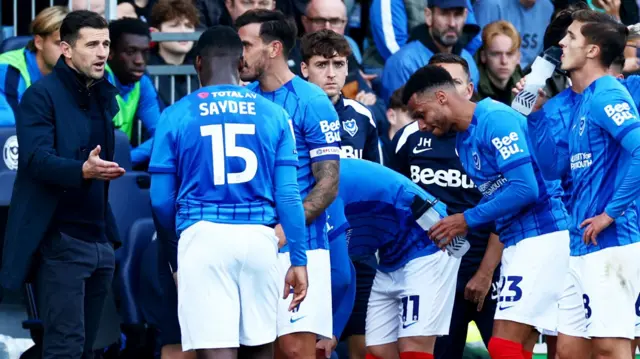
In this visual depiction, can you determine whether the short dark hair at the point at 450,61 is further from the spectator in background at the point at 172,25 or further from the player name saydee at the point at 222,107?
the player name saydee at the point at 222,107

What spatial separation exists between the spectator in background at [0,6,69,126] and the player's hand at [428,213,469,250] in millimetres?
2813

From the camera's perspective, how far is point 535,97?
7801 millimetres

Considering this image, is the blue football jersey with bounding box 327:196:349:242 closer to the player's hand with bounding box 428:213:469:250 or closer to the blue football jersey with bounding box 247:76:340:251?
the blue football jersey with bounding box 247:76:340:251

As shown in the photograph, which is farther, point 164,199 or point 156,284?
point 156,284

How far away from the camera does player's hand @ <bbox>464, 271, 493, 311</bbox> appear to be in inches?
340

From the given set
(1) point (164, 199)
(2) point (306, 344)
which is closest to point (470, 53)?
(2) point (306, 344)

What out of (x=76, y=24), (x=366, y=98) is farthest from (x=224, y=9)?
(x=76, y=24)

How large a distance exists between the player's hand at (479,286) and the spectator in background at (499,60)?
10.5 ft

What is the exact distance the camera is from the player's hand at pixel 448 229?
8.02 m

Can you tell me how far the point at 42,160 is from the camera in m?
7.08

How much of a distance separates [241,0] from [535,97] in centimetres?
371

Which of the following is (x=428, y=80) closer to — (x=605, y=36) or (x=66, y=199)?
(x=605, y=36)

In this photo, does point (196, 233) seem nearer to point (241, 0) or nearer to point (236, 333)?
point (236, 333)

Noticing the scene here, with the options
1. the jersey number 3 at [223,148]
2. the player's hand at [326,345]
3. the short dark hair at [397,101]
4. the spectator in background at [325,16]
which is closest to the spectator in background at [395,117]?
the short dark hair at [397,101]
